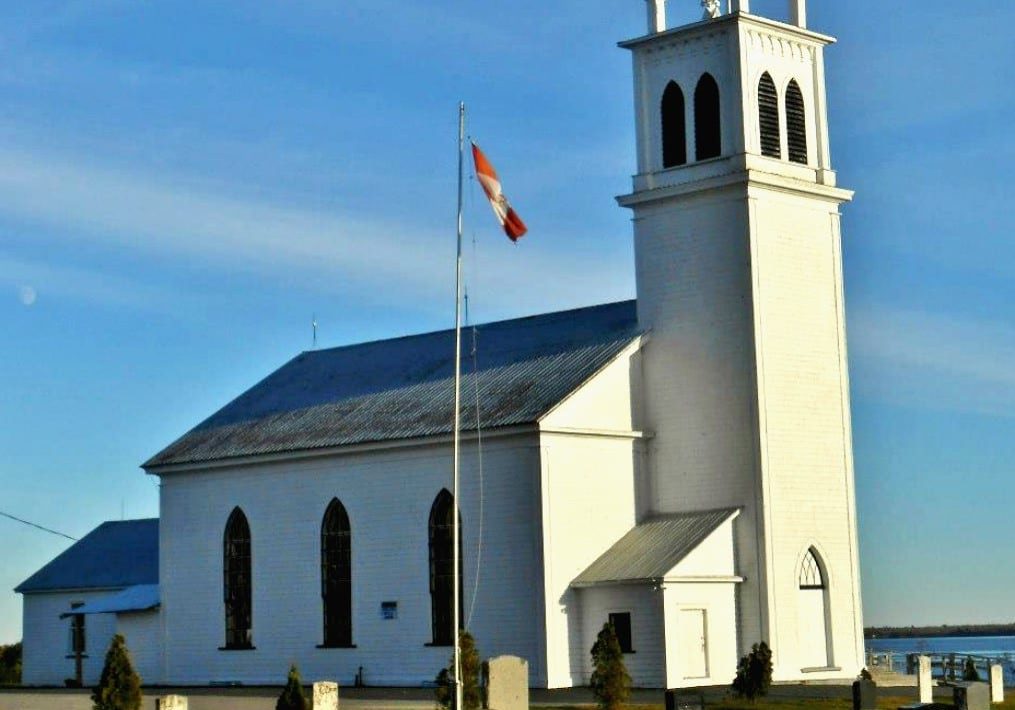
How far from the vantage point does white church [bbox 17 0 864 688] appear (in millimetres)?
55531

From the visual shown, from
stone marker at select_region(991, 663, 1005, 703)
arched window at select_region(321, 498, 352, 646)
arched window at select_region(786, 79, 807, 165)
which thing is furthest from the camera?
arched window at select_region(321, 498, 352, 646)

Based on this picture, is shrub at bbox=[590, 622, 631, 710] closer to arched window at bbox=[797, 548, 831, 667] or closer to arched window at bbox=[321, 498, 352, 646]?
arched window at bbox=[797, 548, 831, 667]

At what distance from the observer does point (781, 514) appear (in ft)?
184

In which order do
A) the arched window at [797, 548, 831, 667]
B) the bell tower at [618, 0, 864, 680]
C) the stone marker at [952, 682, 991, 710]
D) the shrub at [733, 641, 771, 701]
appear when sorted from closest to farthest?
the stone marker at [952, 682, 991, 710], the shrub at [733, 641, 771, 701], the bell tower at [618, 0, 864, 680], the arched window at [797, 548, 831, 667]

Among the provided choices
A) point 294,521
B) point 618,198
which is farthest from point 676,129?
point 294,521

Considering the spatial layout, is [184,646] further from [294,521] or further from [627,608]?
[627,608]

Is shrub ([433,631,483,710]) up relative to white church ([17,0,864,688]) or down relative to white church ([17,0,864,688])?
down

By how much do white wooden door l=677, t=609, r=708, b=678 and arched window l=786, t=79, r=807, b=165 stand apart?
13669mm

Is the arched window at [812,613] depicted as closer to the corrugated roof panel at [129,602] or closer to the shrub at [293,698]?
the shrub at [293,698]

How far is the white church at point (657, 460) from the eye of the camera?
182ft

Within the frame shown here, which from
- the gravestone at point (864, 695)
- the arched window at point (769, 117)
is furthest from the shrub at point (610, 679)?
the arched window at point (769, 117)

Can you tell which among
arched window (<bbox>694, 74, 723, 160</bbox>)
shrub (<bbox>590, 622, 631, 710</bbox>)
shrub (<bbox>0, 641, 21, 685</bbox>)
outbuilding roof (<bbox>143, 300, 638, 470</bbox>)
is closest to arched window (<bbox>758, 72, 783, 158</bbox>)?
arched window (<bbox>694, 74, 723, 160</bbox>)

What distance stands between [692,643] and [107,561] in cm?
2938

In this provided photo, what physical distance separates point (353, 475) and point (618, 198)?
37.9 feet
